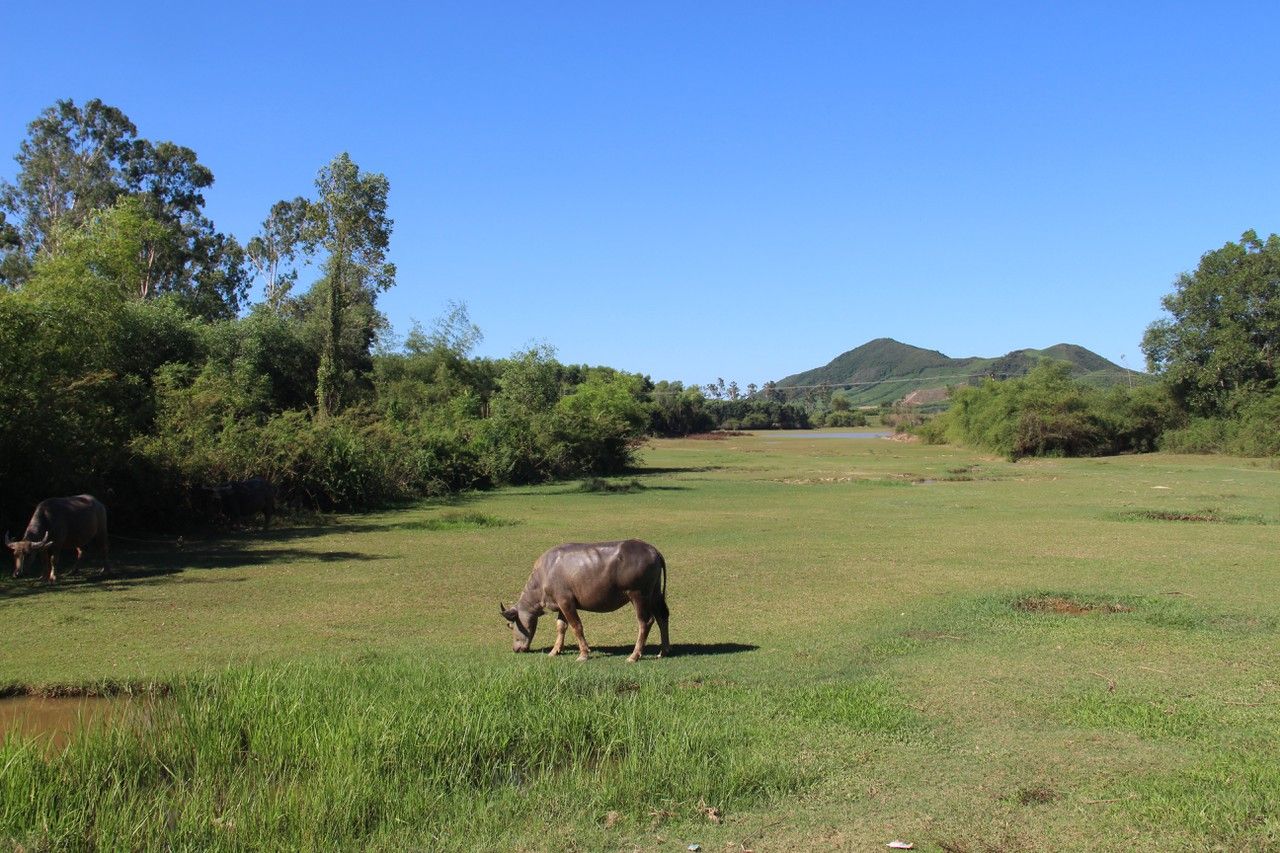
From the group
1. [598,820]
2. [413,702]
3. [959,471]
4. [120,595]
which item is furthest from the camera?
[959,471]

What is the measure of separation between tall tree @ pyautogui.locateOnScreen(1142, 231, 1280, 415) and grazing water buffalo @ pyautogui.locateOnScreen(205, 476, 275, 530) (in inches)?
2046

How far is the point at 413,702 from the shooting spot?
744 cm

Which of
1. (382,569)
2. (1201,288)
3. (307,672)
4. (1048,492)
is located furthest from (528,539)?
(1201,288)

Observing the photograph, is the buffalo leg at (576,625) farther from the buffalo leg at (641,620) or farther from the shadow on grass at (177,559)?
the shadow on grass at (177,559)

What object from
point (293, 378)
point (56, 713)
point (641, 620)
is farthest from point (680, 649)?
point (293, 378)

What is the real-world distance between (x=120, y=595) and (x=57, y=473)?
18.7 ft

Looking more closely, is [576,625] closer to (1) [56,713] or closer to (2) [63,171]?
(1) [56,713]

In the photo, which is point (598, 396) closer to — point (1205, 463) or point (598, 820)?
point (1205, 463)

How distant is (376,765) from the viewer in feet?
21.1

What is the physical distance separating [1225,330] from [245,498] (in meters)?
54.0

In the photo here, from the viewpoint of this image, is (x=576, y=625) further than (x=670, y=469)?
No

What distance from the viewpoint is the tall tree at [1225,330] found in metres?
53.2

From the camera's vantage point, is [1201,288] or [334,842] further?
[1201,288]

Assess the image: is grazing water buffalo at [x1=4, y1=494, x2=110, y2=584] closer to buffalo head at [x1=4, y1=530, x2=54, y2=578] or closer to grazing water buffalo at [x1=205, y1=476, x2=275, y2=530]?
buffalo head at [x1=4, y1=530, x2=54, y2=578]
